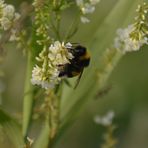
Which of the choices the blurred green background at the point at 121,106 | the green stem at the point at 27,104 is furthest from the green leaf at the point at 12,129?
the blurred green background at the point at 121,106

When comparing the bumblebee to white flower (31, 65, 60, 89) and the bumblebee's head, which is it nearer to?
the bumblebee's head

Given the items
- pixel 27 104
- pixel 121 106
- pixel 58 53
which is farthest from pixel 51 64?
pixel 121 106

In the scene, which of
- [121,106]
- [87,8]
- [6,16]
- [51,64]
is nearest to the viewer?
[51,64]

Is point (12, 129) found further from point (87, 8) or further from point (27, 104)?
point (87, 8)

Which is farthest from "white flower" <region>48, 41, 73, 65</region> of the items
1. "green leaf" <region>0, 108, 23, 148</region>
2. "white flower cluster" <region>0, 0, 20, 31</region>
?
"green leaf" <region>0, 108, 23, 148</region>

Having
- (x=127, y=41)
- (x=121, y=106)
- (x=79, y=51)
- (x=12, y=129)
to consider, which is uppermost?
(x=127, y=41)

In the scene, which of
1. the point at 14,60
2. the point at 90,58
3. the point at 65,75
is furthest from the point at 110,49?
the point at 14,60
